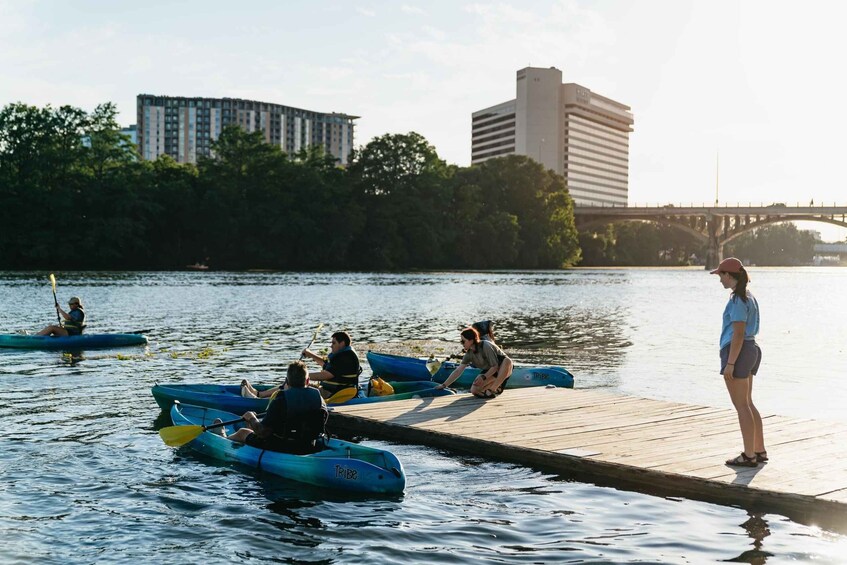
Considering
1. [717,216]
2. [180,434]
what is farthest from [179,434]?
[717,216]

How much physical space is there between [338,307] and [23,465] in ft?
111

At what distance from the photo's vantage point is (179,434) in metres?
12.2

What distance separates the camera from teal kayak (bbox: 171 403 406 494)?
10422mm

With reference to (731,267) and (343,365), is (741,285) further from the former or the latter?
(343,365)

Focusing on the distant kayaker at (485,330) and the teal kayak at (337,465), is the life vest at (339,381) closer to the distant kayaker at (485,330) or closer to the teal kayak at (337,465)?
the distant kayaker at (485,330)

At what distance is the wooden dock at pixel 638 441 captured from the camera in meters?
9.87

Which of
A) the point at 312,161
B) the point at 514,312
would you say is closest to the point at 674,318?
the point at 514,312

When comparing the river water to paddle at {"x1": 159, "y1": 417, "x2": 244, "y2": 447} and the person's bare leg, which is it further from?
the person's bare leg

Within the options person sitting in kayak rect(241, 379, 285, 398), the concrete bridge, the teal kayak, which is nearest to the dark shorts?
the teal kayak

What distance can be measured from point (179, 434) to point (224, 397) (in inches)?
108

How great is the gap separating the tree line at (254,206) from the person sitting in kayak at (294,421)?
81.2 meters

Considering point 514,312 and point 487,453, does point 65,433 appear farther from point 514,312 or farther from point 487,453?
point 514,312

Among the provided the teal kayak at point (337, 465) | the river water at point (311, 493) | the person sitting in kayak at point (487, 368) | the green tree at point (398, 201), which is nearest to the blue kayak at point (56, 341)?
the river water at point (311, 493)

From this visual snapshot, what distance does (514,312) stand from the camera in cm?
4500
